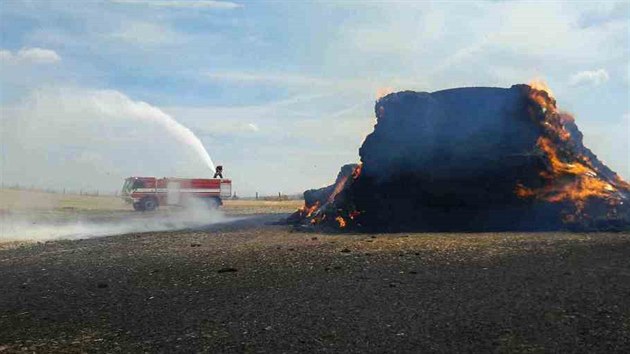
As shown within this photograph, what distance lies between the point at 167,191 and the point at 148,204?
2.28m

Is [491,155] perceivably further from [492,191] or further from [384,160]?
[384,160]

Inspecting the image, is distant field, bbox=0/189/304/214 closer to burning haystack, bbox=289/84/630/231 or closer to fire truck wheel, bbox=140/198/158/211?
fire truck wheel, bbox=140/198/158/211

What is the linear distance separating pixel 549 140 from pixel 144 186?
38388 millimetres

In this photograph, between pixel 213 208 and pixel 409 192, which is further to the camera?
pixel 213 208

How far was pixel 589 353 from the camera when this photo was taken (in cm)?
824

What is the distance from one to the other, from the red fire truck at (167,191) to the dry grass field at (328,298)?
1218 inches

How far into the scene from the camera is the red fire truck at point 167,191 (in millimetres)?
51531

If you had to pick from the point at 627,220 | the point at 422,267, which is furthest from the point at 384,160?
the point at 422,267

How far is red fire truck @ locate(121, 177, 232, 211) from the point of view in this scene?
169 ft

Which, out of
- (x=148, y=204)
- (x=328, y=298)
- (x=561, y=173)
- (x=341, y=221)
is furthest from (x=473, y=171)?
(x=148, y=204)

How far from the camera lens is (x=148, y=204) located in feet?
170

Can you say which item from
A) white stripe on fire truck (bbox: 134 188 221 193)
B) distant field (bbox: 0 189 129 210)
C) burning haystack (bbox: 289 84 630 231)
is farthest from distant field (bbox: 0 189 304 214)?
burning haystack (bbox: 289 84 630 231)

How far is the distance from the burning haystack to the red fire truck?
1028 inches

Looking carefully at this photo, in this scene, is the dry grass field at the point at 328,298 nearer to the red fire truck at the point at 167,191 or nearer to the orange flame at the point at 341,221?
the orange flame at the point at 341,221
